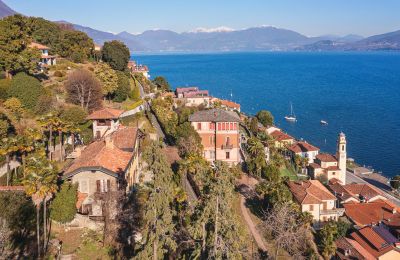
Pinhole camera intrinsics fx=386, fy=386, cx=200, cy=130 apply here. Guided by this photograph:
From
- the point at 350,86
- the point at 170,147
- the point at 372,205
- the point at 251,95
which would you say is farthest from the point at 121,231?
the point at 350,86

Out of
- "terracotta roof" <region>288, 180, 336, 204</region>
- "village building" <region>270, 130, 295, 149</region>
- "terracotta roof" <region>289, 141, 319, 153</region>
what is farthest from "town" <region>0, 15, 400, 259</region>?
"village building" <region>270, 130, 295, 149</region>

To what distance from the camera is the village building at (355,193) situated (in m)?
50.0

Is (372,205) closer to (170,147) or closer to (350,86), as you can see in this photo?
(170,147)

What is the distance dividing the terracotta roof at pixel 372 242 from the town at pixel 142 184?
160 millimetres

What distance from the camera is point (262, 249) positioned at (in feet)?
100


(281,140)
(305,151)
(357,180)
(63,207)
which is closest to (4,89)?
(63,207)

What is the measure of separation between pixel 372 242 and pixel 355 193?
15832mm

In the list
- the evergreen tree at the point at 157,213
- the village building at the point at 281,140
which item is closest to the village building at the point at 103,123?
the evergreen tree at the point at 157,213

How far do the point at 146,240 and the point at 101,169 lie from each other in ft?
35.8

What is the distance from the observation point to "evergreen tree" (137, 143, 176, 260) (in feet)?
60.2

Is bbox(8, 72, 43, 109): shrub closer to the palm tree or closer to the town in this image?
the town

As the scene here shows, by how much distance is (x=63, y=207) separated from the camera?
1037 inches

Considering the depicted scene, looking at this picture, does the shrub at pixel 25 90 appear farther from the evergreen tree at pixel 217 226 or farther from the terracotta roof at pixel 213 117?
the evergreen tree at pixel 217 226

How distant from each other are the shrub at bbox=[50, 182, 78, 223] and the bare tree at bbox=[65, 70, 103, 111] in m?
21.3
